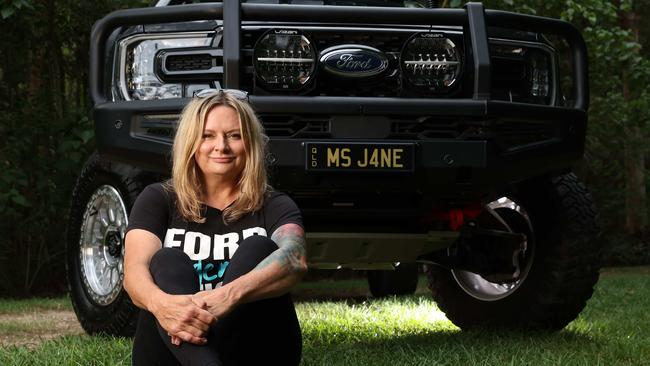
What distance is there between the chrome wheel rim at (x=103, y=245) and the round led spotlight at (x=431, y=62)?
1.40 meters

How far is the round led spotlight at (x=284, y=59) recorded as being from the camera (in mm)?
3859

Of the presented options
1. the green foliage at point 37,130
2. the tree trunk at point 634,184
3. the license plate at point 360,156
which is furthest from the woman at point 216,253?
the tree trunk at point 634,184

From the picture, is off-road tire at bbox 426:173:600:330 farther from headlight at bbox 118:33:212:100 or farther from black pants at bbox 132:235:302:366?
black pants at bbox 132:235:302:366

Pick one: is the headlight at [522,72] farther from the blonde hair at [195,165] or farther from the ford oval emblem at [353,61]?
the blonde hair at [195,165]

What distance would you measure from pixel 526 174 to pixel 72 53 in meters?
8.25

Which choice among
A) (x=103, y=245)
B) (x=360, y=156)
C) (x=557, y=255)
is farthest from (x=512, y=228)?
(x=103, y=245)

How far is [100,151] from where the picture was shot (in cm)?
409

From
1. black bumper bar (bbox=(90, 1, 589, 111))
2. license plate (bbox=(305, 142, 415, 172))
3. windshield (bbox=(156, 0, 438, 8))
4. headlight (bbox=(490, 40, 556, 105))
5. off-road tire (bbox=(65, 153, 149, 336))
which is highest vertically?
windshield (bbox=(156, 0, 438, 8))

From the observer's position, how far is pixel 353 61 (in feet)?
12.9

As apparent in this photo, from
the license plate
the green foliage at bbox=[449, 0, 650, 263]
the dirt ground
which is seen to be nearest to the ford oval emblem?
the license plate

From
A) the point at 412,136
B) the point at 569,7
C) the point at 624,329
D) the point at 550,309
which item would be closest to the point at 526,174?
the point at 412,136

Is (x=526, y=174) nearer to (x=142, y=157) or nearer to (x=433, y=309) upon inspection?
(x=142, y=157)

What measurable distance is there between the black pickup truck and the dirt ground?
709mm

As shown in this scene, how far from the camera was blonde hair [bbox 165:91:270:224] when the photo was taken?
2881 millimetres
